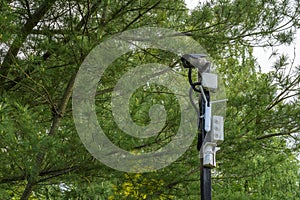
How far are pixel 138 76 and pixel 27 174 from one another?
1019 millimetres

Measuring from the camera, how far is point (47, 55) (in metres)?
2.92

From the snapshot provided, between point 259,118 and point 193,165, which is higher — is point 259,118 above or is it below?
above

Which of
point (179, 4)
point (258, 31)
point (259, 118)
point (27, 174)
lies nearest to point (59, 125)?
point (27, 174)

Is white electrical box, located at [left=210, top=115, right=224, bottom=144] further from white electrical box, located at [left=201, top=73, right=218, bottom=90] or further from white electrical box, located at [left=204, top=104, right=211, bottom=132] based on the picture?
white electrical box, located at [left=201, top=73, right=218, bottom=90]

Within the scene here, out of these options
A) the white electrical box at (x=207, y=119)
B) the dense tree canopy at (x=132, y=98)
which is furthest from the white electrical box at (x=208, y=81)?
the dense tree canopy at (x=132, y=98)

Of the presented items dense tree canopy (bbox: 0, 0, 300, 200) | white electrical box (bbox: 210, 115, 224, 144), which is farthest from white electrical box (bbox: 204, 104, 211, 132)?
dense tree canopy (bbox: 0, 0, 300, 200)

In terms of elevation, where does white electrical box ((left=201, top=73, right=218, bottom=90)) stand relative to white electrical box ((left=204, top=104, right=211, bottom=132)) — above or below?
above

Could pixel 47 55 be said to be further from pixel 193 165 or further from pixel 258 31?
pixel 258 31

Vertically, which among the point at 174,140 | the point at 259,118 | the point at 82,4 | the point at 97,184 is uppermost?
the point at 82,4

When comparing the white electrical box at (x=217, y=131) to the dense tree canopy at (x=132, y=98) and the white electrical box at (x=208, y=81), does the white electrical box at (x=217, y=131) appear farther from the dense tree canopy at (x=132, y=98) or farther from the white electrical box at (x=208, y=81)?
the dense tree canopy at (x=132, y=98)

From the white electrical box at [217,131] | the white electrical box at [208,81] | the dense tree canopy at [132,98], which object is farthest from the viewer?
the dense tree canopy at [132,98]

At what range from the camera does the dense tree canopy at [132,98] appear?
262 centimetres

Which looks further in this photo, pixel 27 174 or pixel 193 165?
pixel 193 165

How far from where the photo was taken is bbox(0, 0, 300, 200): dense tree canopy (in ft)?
8.59
